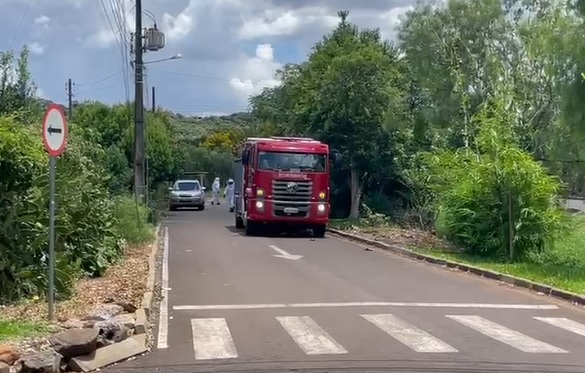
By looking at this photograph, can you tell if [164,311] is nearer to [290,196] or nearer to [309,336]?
[309,336]

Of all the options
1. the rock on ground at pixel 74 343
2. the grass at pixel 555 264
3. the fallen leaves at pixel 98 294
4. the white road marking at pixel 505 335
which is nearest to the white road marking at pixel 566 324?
the white road marking at pixel 505 335

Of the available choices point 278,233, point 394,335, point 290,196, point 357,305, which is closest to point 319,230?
point 278,233

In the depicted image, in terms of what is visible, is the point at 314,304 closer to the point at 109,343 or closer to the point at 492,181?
the point at 109,343

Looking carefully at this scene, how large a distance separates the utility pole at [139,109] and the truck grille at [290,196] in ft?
15.2

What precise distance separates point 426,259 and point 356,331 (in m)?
11.7

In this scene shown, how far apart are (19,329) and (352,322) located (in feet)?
14.1

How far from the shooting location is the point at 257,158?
99.8ft

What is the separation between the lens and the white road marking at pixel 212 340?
412 inches

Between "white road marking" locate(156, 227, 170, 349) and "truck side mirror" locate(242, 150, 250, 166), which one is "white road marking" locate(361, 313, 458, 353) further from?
"truck side mirror" locate(242, 150, 250, 166)

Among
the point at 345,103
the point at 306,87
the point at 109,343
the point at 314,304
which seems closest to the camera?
the point at 109,343

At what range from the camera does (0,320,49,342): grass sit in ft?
35.1

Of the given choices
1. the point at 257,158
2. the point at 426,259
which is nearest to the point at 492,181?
the point at 426,259

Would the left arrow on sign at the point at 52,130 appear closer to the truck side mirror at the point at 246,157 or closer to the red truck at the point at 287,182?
the red truck at the point at 287,182

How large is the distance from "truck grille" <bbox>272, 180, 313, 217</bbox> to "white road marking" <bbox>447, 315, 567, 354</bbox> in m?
17.3
